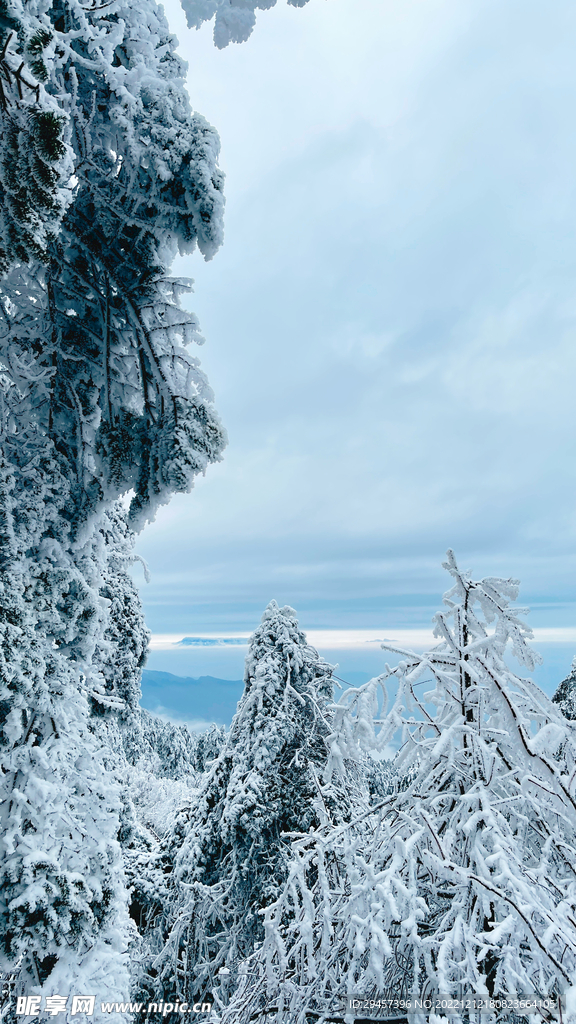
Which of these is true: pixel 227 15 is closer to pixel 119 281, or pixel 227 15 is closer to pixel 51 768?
pixel 119 281

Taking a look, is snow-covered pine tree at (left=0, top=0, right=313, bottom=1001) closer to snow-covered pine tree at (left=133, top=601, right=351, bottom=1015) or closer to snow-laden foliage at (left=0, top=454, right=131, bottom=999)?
snow-laden foliage at (left=0, top=454, right=131, bottom=999)

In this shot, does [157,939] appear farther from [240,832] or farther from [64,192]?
[64,192]

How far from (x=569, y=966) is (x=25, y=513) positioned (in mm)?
3814

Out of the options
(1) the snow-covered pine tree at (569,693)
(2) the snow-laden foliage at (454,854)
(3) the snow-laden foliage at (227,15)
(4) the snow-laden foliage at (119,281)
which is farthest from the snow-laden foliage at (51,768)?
(1) the snow-covered pine tree at (569,693)

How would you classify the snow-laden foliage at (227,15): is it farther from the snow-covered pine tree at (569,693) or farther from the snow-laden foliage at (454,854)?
the snow-covered pine tree at (569,693)

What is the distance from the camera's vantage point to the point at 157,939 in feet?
31.2

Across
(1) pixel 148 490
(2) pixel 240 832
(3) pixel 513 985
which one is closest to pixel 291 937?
(3) pixel 513 985

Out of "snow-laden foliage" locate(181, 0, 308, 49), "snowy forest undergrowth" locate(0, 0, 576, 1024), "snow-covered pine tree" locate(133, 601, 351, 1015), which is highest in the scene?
"snow-laden foliage" locate(181, 0, 308, 49)

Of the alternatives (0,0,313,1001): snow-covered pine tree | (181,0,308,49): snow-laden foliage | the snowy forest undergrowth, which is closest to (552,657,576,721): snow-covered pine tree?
the snowy forest undergrowth

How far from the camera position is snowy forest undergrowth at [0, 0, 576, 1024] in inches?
88.7

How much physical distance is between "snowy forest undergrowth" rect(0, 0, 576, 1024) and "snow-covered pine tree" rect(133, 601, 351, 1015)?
2112 mm

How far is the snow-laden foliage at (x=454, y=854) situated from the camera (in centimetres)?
200

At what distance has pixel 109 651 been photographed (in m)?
4.62

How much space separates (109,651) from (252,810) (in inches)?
162
